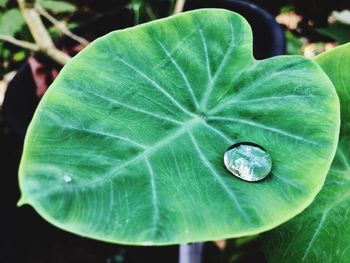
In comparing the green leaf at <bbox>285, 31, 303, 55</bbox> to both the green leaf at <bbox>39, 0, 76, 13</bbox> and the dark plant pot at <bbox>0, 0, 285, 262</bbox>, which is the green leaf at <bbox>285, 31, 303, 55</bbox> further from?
the green leaf at <bbox>39, 0, 76, 13</bbox>

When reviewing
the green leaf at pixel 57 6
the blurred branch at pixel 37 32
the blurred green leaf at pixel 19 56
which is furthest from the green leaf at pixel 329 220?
the blurred green leaf at pixel 19 56

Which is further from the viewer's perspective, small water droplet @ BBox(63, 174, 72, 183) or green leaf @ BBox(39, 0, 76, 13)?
green leaf @ BBox(39, 0, 76, 13)

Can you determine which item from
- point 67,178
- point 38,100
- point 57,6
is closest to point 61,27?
point 57,6

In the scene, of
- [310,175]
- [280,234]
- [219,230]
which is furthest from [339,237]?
[219,230]

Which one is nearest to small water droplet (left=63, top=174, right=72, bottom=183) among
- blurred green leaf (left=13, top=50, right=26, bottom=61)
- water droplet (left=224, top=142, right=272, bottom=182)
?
water droplet (left=224, top=142, right=272, bottom=182)

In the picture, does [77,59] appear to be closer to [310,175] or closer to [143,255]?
[310,175]

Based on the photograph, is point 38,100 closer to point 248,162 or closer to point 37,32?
point 37,32

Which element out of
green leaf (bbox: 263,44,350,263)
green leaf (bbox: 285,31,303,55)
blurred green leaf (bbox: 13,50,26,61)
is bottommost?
green leaf (bbox: 285,31,303,55)
